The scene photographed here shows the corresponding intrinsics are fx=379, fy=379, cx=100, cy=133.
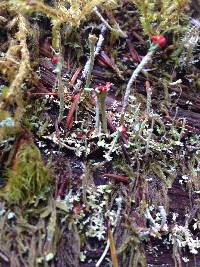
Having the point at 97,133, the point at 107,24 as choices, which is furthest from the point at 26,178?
the point at 107,24

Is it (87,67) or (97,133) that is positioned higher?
(87,67)

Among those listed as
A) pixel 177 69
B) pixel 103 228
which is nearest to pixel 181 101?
pixel 177 69

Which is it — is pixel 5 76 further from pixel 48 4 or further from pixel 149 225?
pixel 149 225

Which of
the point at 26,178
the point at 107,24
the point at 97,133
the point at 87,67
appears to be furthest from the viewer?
the point at 107,24

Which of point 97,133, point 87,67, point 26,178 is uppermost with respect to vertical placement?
point 87,67

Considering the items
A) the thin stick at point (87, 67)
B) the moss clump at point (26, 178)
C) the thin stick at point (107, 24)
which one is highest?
the thin stick at point (107, 24)

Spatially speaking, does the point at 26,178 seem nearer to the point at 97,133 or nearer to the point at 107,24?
the point at 97,133

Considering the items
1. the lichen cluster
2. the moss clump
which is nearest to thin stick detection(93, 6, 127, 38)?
the lichen cluster

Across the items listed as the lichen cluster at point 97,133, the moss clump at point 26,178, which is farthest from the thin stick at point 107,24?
the moss clump at point 26,178

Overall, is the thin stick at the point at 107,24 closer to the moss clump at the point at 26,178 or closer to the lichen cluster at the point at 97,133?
the lichen cluster at the point at 97,133
